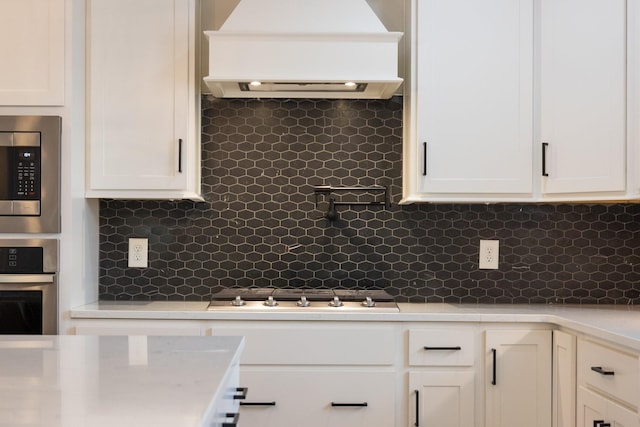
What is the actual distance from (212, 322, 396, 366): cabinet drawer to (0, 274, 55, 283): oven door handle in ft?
2.72

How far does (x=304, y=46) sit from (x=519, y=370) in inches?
65.7

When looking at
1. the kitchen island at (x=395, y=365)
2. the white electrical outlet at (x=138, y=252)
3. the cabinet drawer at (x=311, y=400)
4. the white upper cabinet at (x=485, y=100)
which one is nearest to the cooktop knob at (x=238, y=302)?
the kitchen island at (x=395, y=365)

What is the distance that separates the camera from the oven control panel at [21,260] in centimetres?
262

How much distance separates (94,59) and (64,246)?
0.85 meters

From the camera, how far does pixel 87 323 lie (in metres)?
2.63

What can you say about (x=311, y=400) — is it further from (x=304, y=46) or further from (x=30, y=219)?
(x=304, y=46)

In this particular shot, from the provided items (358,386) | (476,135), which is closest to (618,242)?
(476,135)

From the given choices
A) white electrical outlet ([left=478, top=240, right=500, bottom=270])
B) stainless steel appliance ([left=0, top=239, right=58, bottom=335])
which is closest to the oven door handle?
stainless steel appliance ([left=0, top=239, right=58, bottom=335])

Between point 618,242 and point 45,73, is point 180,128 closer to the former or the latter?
point 45,73

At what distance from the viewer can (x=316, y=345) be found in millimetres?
2590

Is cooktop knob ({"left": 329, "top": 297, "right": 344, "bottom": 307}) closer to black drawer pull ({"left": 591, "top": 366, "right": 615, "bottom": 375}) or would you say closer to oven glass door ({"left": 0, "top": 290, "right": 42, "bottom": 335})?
black drawer pull ({"left": 591, "top": 366, "right": 615, "bottom": 375})

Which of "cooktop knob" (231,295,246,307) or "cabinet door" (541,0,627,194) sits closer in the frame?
"cabinet door" (541,0,627,194)

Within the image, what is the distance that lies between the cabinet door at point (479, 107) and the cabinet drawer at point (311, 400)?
92 centimetres

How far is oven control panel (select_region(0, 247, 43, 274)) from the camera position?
2621 mm
